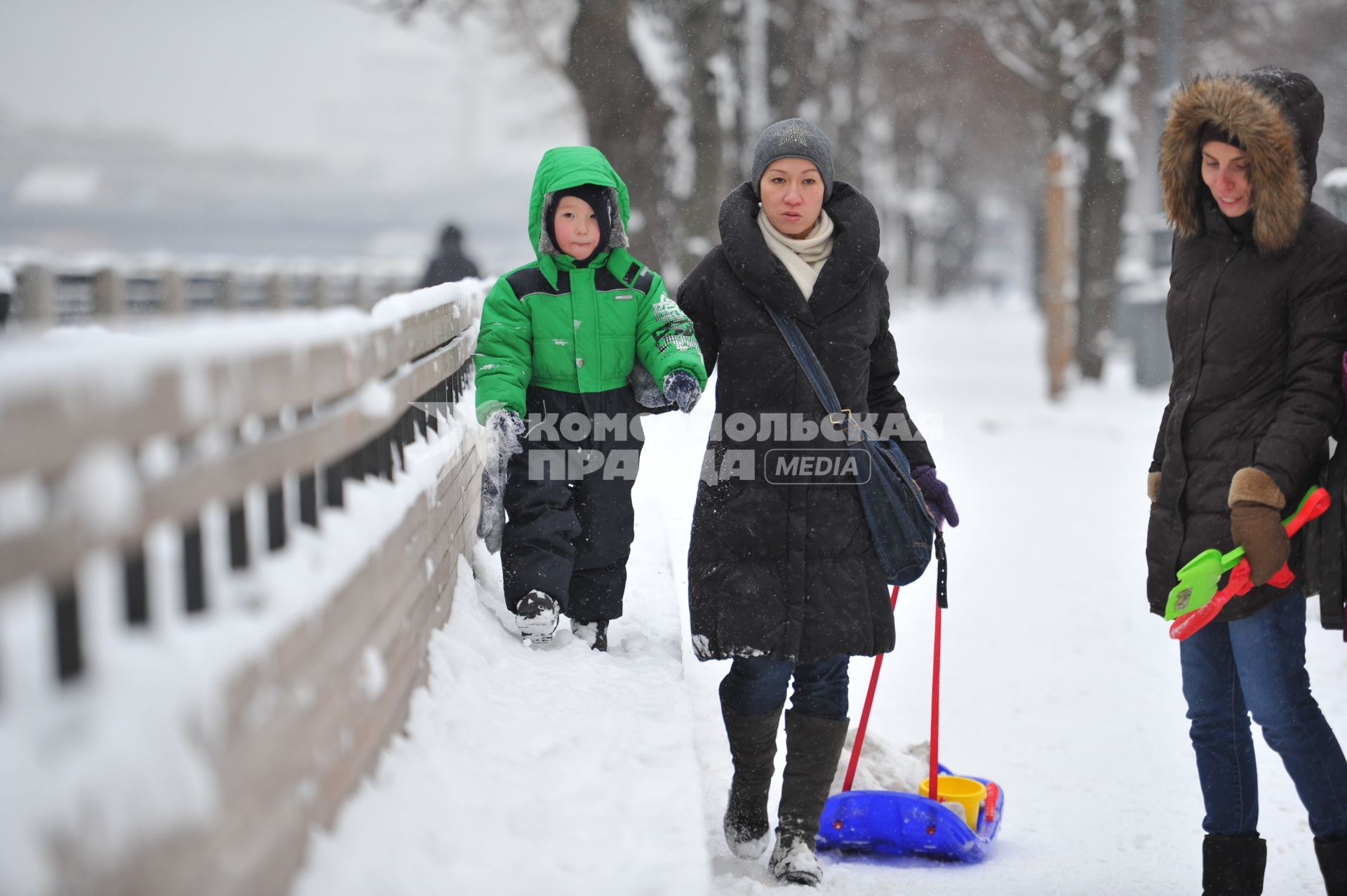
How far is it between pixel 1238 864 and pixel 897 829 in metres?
1.12

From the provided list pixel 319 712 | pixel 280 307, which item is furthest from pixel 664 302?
pixel 280 307

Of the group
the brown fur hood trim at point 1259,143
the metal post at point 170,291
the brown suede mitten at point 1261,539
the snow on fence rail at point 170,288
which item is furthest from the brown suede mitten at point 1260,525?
the metal post at point 170,291

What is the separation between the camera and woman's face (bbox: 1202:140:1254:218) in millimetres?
3271

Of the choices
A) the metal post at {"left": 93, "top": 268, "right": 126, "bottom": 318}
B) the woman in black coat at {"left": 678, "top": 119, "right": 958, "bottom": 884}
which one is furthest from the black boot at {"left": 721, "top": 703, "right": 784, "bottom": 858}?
the metal post at {"left": 93, "top": 268, "right": 126, "bottom": 318}

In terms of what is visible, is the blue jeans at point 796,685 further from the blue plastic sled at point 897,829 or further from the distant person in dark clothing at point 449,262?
the distant person in dark clothing at point 449,262

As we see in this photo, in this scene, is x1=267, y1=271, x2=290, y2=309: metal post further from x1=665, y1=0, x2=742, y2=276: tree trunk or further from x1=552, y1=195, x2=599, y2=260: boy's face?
x1=552, y1=195, x2=599, y2=260: boy's face

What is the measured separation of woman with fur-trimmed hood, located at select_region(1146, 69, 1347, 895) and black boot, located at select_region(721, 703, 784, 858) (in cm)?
108

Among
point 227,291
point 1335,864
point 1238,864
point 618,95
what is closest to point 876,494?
point 1238,864

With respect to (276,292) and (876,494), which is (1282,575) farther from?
(276,292)

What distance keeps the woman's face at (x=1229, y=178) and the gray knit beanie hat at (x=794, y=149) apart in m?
0.94

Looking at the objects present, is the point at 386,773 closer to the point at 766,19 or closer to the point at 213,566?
the point at 213,566

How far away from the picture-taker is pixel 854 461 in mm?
3559

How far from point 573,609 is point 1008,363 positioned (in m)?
21.9

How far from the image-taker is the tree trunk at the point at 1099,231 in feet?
57.4
